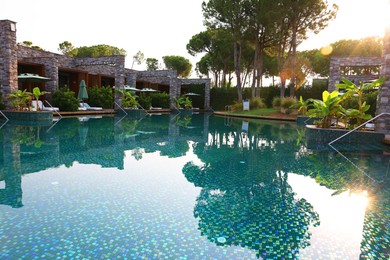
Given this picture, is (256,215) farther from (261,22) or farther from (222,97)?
(222,97)

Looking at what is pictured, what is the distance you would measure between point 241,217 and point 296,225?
561 mm

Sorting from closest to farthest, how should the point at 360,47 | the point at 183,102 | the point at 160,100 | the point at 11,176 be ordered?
1. the point at 11,176
2. the point at 183,102
3. the point at 160,100
4. the point at 360,47

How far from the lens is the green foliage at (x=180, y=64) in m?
50.7

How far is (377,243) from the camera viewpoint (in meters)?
2.55

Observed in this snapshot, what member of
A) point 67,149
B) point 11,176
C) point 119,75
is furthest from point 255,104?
point 11,176

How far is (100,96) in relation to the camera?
823 inches

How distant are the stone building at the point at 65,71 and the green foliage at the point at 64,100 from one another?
1337mm

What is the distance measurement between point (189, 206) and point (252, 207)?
0.75 m

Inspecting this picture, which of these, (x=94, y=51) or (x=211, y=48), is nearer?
(x=211, y=48)

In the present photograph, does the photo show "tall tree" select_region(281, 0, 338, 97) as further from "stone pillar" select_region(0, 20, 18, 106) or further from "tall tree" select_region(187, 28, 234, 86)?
"stone pillar" select_region(0, 20, 18, 106)

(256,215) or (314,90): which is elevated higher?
(314,90)

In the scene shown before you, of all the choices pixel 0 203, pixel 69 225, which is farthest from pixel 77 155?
pixel 69 225

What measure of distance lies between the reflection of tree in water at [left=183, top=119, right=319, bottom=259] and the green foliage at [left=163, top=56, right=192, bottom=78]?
46398 millimetres

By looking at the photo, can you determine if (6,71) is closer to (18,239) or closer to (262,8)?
(18,239)
